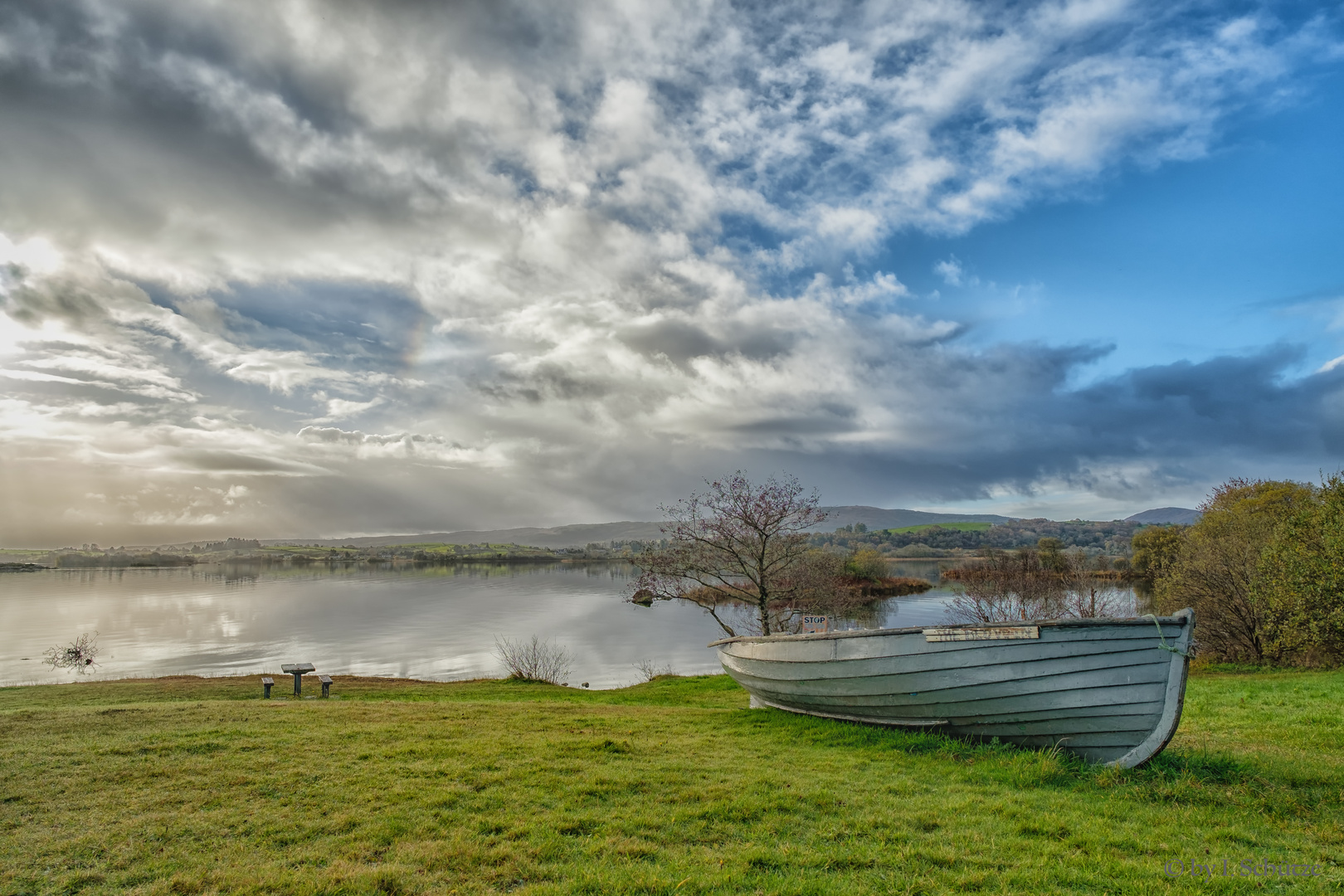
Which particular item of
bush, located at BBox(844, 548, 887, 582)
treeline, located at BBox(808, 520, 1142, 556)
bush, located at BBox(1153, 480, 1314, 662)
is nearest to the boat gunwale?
bush, located at BBox(1153, 480, 1314, 662)

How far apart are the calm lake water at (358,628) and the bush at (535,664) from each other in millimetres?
847

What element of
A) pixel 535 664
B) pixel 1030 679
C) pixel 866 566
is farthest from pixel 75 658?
pixel 866 566

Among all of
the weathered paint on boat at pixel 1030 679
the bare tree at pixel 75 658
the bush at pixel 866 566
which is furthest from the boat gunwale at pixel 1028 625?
the bush at pixel 866 566

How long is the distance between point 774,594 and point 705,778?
1514cm

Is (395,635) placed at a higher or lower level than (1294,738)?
lower

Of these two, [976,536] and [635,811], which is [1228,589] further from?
[976,536]

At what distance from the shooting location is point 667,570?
23344 mm

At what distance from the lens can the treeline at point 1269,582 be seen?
2092cm

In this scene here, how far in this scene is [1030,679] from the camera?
8.29 metres

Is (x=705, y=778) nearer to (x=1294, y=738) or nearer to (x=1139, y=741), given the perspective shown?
(x=1139, y=741)

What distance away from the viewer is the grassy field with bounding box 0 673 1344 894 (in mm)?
4996

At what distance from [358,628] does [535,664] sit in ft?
100

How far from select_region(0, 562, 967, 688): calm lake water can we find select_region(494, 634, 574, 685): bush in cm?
85

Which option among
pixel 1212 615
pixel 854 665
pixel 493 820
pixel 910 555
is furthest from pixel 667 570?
pixel 910 555
